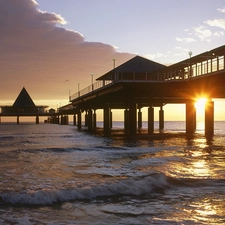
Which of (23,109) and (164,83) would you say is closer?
(164,83)

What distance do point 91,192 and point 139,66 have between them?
43563 millimetres

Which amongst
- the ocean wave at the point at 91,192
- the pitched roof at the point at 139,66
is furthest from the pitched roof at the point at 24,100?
the ocean wave at the point at 91,192

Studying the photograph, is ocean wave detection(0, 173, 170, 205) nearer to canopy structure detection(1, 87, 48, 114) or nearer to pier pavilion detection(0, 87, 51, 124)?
pier pavilion detection(0, 87, 51, 124)

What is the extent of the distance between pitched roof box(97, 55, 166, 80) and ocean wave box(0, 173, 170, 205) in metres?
39.4

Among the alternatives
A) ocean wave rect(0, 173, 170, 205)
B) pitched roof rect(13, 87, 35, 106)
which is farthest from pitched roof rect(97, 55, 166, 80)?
pitched roof rect(13, 87, 35, 106)

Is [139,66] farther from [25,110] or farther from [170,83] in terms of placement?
[25,110]

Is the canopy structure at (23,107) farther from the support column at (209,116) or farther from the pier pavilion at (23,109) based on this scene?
the support column at (209,116)

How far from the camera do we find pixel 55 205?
10.9 meters

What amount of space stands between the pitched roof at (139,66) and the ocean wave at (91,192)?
39361 mm

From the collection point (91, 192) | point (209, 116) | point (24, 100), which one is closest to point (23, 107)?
point (24, 100)

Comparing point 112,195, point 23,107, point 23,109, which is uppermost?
point 23,107

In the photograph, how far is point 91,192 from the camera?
40.8ft

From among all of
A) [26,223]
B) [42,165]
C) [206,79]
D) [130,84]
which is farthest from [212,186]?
[130,84]

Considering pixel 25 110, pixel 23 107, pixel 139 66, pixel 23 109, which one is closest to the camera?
pixel 139 66
